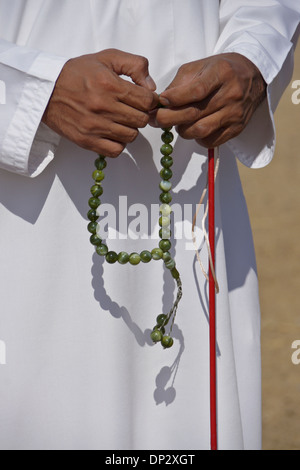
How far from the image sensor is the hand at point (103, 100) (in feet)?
3.50

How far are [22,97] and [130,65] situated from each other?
0.17m

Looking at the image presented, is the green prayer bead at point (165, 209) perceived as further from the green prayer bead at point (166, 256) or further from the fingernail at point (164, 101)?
the fingernail at point (164, 101)

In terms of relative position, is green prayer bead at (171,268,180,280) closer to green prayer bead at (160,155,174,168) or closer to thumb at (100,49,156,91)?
green prayer bead at (160,155,174,168)

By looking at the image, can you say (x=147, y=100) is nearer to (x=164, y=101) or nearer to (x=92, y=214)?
(x=164, y=101)

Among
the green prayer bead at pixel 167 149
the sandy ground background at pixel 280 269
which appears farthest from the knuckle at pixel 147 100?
the sandy ground background at pixel 280 269

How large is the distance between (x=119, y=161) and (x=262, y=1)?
0.39 metres

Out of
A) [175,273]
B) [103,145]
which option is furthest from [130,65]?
[175,273]

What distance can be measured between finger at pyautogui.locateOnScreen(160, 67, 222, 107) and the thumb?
0.03m

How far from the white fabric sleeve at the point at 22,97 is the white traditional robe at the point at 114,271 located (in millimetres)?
45

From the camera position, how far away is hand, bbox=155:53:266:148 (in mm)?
1081

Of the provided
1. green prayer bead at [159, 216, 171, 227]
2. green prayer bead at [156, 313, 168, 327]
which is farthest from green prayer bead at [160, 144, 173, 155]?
green prayer bead at [156, 313, 168, 327]

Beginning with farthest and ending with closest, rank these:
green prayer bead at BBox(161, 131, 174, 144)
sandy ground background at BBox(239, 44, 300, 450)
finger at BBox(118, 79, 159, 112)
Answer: sandy ground background at BBox(239, 44, 300, 450) < green prayer bead at BBox(161, 131, 174, 144) < finger at BBox(118, 79, 159, 112)

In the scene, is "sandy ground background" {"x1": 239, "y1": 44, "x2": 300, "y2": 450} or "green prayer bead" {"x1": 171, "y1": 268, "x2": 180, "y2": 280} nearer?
"green prayer bead" {"x1": 171, "y1": 268, "x2": 180, "y2": 280}

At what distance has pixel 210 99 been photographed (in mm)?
1109
